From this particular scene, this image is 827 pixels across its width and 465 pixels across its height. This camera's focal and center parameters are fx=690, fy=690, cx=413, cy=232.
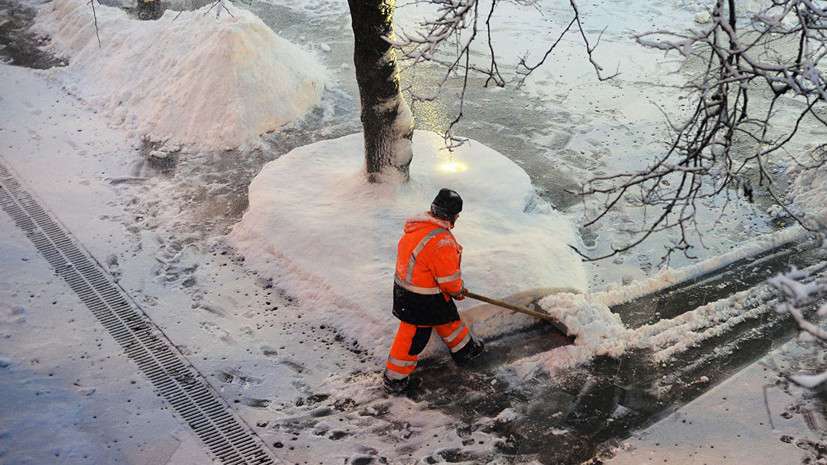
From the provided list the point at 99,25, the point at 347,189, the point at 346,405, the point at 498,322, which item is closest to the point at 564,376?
the point at 498,322

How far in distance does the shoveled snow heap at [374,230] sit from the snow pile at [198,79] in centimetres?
141

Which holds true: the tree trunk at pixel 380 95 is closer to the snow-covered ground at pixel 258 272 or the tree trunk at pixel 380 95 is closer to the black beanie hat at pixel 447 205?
the snow-covered ground at pixel 258 272

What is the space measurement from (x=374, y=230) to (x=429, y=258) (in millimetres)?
1634

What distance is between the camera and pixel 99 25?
1102 cm

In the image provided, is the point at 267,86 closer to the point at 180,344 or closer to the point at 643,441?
the point at 180,344

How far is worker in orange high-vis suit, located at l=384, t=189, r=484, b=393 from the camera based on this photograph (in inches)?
197

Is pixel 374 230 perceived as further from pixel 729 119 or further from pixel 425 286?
pixel 729 119

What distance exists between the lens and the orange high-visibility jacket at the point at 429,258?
16.3 feet

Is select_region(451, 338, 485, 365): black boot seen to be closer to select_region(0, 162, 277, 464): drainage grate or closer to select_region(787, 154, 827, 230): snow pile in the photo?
select_region(0, 162, 277, 464): drainage grate

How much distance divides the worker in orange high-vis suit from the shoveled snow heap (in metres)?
0.46

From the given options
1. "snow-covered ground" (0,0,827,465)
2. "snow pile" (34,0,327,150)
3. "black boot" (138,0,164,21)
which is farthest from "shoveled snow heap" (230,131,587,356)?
"black boot" (138,0,164,21)

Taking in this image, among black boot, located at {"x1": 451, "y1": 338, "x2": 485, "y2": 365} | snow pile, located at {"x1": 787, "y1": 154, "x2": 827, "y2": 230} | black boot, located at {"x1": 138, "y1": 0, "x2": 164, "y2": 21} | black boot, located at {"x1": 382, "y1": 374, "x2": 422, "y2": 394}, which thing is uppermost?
black boot, located at {"x1": 138, "y1": 0, "x2": 164, "y2": 21}

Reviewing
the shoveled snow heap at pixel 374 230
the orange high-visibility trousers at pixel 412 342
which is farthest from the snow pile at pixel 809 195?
the orange high-visibility trousers at pixel 412 342

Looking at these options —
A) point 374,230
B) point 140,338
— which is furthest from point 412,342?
point 140,338
